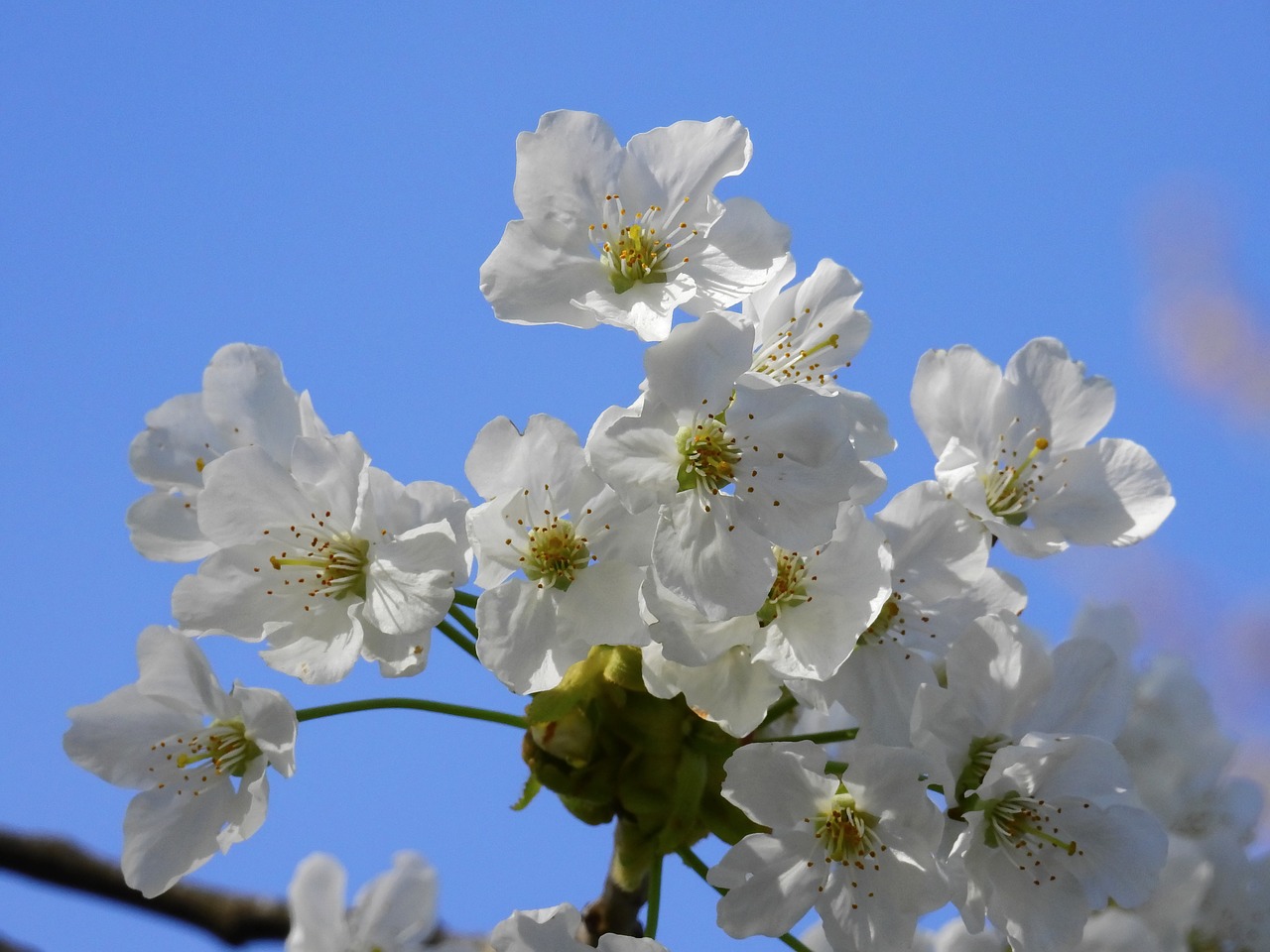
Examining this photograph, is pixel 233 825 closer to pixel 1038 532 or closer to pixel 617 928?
pixel 617 928

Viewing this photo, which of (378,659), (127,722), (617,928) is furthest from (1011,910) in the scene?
(127,722)

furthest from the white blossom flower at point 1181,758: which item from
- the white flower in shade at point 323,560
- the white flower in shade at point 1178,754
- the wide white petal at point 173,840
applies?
the wide white petal at point 173,840

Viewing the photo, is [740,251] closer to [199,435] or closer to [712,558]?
[712,558]

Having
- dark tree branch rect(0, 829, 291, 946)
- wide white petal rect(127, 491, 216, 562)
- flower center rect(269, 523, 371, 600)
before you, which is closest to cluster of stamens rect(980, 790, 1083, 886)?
flower center rect(269, 523, 371, 600)

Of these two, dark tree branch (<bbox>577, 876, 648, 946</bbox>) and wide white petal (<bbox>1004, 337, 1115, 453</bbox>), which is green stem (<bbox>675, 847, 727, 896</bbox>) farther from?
wide white petal (<bbox>1004, 337, 1115, 453</bbox>)

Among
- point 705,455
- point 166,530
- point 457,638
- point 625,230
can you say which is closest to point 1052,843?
point 705,455

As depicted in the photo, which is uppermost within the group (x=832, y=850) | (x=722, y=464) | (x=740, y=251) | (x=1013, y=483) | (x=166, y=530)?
(x=740, y=251)
